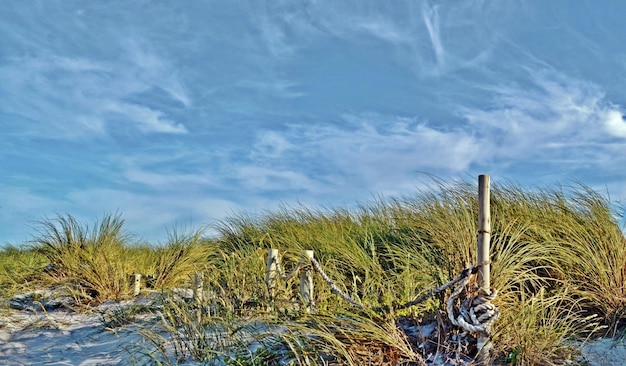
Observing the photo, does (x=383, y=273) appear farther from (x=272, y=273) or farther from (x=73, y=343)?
(x=73, y=343)

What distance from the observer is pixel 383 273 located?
6.06 m

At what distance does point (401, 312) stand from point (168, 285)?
4.85 meters

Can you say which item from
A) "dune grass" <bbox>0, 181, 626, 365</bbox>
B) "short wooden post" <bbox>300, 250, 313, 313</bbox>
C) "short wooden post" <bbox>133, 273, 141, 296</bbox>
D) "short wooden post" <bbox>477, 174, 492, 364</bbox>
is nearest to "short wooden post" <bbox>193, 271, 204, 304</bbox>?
"dune grass" <bbox>0, 181, 626, 365</bbox>

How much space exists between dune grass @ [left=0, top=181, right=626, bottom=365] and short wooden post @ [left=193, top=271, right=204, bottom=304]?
0.06m

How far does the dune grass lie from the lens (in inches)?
165

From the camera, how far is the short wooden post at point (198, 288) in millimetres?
5422

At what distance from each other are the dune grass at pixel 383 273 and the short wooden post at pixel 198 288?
6 centimetres

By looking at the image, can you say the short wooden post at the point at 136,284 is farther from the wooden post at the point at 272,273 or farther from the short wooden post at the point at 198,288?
the wooden post at the point at 272,273

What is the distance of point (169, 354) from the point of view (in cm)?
491

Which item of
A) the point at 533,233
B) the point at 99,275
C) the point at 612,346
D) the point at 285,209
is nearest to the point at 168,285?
the point at 99,275

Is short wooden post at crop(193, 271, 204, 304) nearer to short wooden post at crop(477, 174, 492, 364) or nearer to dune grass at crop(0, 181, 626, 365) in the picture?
dune grass at crop(0, 181, 626, 365)

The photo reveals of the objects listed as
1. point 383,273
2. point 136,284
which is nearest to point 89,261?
point 136,284

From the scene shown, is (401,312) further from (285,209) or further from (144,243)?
(144,243)

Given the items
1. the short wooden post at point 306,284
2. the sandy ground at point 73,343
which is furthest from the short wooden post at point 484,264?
the short wooden post at point 306,284
